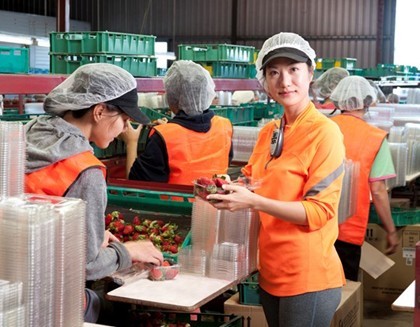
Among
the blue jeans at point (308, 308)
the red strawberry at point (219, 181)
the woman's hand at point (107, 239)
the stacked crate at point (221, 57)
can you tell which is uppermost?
the stacked crate at point (221, 57)

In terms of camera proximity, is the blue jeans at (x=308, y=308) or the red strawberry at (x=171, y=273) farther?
the red strawberry at (x=171, y=273)

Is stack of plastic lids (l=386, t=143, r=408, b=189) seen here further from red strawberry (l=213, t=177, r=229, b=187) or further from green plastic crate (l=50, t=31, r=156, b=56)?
red strawberry (l=213, t=177, r=229, b=187)

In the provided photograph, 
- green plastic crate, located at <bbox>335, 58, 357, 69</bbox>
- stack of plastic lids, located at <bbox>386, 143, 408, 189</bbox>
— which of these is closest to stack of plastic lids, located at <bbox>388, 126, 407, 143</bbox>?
stack of plastic lids, located at <bbox>386, 143, 408, 189</bbox>

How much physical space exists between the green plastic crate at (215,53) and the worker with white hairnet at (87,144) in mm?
6002

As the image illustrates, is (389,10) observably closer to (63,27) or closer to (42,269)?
(63,27)

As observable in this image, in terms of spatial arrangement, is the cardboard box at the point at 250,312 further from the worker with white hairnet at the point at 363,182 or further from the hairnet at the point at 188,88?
the hairnet at the point at 188,88

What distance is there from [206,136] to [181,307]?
70.7 inches

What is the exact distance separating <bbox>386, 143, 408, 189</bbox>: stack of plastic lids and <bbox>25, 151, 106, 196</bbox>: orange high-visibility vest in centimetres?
396

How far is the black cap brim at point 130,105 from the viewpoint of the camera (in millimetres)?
2682

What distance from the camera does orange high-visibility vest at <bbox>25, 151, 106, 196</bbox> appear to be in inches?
96.0

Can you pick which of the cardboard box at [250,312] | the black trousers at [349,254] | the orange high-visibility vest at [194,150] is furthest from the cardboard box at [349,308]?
the orange high-visibility vest at [194,150]

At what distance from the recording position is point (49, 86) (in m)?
4.53

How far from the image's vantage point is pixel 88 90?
2.65 metres

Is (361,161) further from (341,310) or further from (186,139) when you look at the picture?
(186,139)
